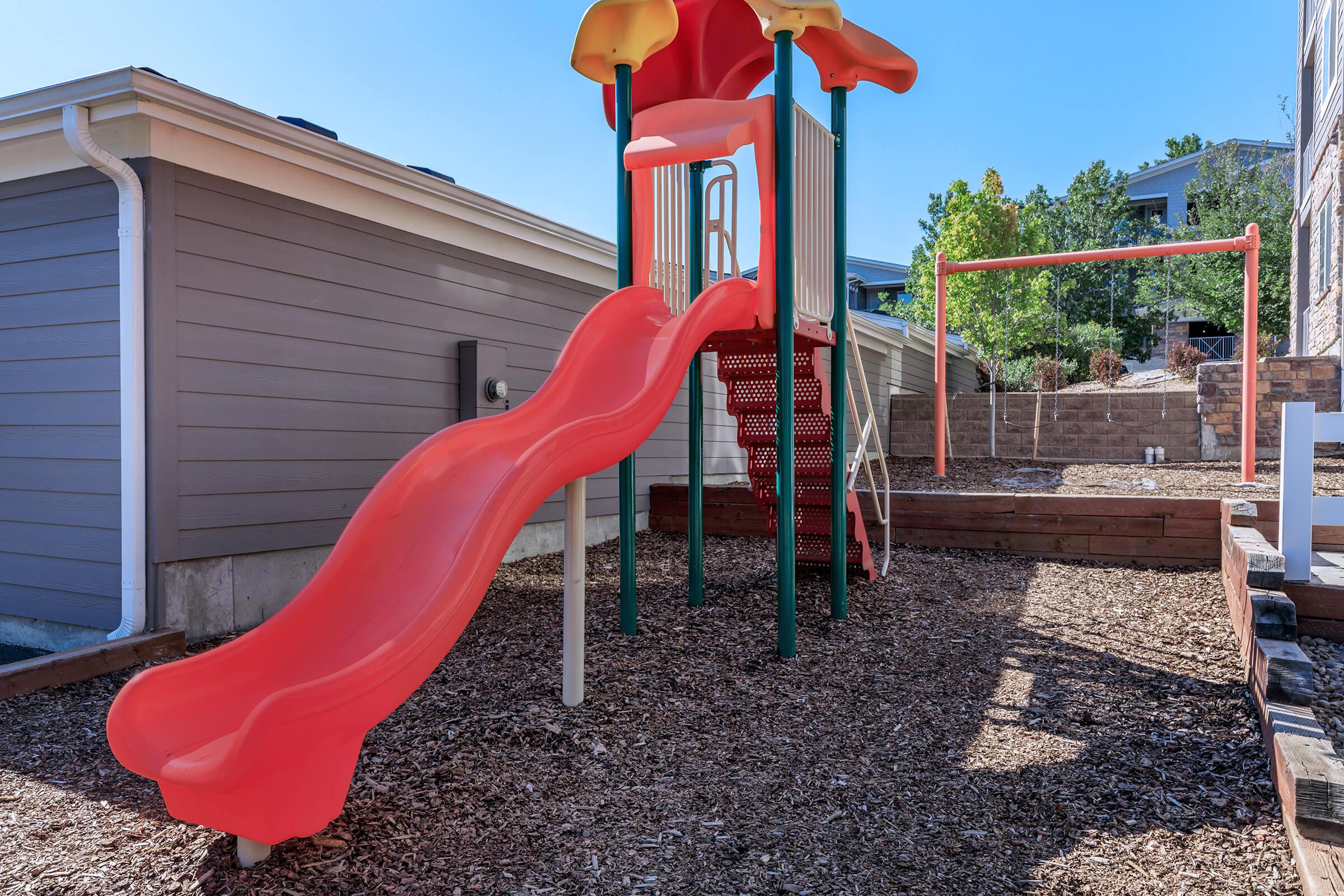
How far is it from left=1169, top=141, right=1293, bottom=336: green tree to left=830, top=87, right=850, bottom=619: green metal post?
1843 centimetres

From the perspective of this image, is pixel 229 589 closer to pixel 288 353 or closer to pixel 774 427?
pixel 288 353

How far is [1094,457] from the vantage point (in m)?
10.5

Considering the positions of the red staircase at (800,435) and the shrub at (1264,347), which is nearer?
the red staircase at (800,435)

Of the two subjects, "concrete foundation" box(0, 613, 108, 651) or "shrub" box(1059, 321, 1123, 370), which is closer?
"concrete foundation" box(0, 613, 108, 651)

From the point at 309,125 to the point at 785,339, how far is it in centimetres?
312

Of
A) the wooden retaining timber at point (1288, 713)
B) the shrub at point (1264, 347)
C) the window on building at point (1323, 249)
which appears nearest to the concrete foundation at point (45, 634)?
the wooden retaining timber at point (1288, 713)

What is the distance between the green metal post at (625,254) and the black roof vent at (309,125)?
1693 millimetres

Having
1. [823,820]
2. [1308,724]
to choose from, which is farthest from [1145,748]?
[823,820]

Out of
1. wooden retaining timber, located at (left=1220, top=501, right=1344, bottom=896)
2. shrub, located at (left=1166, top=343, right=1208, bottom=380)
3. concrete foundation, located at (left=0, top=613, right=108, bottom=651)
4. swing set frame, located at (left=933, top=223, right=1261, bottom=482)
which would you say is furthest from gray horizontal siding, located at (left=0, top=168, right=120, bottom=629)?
shrub, located at (left=1166, top=343, right=1208, bottom=380)

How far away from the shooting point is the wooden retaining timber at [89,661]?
3455 millimetres

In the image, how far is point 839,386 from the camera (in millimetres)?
4766

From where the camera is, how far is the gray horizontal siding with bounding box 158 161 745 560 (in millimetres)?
4082

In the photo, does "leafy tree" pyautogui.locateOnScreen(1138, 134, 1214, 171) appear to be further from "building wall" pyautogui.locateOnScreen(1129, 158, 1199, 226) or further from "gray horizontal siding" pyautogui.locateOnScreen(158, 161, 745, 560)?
"gray horizontal siding" pyautogui.locateOnScreen(158, 161, 745, 560)

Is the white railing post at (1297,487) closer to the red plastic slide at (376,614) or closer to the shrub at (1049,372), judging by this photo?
the red plastic slide at (376,614)
